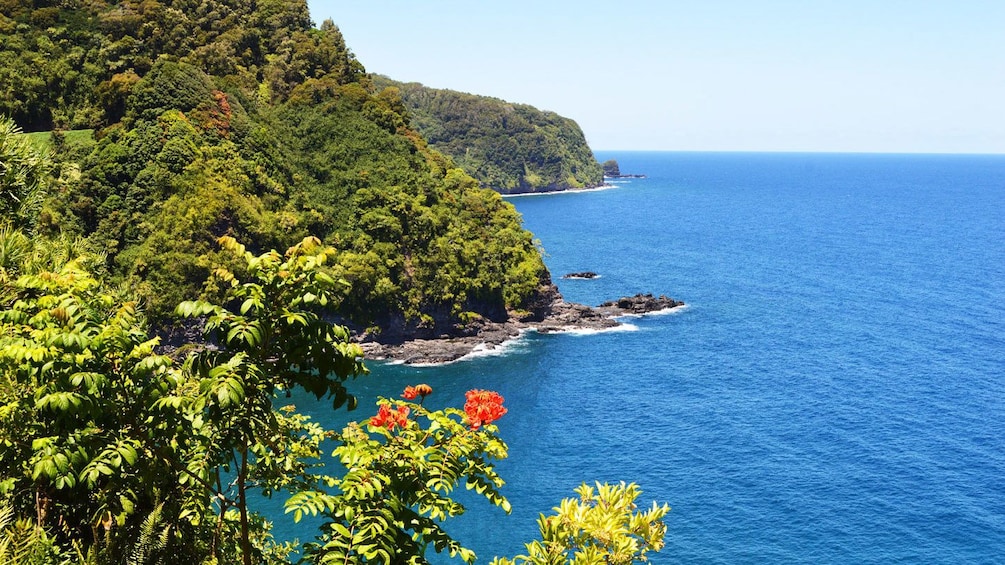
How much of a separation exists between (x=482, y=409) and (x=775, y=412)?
64.1 meters

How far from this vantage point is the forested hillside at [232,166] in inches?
3083

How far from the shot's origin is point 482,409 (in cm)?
1130

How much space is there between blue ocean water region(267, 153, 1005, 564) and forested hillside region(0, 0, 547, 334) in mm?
11958

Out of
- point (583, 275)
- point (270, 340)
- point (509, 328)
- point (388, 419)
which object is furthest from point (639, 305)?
point (270, 340)

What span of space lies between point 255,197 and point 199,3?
128 ft

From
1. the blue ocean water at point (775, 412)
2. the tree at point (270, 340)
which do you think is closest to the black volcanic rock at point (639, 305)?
the blue ocean water at point (775, 412)

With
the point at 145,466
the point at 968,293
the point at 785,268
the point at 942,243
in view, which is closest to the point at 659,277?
the point at 785,268

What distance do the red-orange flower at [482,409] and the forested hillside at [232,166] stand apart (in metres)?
67.9

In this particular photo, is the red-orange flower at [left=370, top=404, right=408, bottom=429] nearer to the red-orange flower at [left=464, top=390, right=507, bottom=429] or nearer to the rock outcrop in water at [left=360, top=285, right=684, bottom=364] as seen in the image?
the red-orange flower at [left=464, top=390, right=507, bottom=429]

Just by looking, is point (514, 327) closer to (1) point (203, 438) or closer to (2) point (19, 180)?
(2) point (19, 180)

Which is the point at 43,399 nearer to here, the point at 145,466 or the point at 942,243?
the point at 145,466

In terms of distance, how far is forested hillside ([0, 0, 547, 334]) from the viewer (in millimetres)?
78312

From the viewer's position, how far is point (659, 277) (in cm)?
12444

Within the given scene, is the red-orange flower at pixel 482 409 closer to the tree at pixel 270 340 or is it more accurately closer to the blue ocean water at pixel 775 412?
the tree at pixel 270 340
